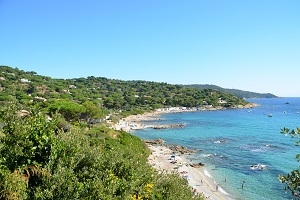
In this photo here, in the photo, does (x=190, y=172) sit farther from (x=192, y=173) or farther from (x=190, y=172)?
(x=192, y=173)

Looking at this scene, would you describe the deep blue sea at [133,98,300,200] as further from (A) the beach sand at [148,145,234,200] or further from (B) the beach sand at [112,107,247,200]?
(A) the beach sand at [148,145,234,200]

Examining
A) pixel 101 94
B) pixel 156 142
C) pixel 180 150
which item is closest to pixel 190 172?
pixel 180 150

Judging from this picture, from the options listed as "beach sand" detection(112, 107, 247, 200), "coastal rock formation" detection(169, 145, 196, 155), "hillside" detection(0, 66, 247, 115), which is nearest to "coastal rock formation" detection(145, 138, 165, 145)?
"beach sand" detection(112, 107, 247, 200)

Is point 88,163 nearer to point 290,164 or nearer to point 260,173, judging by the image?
point 260,173

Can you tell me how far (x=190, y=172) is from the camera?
40375mm

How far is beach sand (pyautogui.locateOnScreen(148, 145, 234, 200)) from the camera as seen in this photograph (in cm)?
3306

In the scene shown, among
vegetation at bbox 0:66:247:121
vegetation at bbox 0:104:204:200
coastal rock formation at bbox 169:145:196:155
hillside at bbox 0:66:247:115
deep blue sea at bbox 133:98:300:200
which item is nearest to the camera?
vegetation at bbox 0:104:204:200

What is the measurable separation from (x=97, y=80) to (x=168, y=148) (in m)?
150

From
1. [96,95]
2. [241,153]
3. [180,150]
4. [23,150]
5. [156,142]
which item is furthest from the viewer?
[96,95]

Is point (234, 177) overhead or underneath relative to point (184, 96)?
underneath

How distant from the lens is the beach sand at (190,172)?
3306 cm

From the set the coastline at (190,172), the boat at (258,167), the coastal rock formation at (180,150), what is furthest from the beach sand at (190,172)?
the boat at (258,167)

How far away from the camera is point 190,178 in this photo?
37906 mm

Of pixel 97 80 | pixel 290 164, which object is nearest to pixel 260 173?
pixel 290 164
